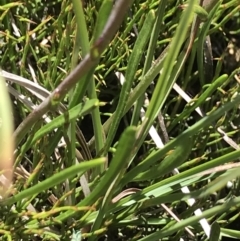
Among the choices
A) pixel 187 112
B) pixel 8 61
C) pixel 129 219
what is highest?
pixel 8 61

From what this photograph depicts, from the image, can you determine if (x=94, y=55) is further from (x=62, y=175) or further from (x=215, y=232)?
(x=215, y=232)

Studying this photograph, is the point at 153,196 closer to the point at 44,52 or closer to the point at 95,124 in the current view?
the point at 95,124

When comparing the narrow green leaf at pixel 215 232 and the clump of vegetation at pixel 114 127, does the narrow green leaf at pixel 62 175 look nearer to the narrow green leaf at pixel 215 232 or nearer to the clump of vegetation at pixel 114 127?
the clump of vegetation at pixel 114 127

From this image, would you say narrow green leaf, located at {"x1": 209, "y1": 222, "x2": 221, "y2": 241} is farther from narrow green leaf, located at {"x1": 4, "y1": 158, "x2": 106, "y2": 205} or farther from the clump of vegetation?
narrow green leaf, located at {"x1": 4, "y1": 158, "x2": 106, "y2": 205}

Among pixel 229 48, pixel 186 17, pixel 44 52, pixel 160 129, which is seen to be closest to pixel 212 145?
pixel 160 129

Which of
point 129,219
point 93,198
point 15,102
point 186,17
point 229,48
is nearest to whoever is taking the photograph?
point 186,17

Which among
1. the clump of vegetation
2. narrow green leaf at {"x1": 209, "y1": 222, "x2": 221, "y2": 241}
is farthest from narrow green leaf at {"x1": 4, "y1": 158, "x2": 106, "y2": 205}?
narrow green leaf at {"x1": 209, "y1": 222, "x2": 221, "y2": 241}

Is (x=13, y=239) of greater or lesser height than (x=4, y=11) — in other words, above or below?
below

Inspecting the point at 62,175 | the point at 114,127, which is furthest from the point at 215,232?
the point at 62,175
